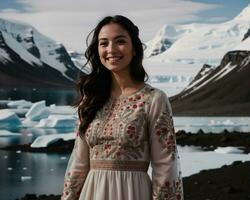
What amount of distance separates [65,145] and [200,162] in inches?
362

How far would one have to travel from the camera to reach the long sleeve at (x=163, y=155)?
8.80 ft

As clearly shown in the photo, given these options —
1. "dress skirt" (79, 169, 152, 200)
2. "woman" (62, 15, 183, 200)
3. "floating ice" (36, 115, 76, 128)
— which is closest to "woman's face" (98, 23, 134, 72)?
"woman" (62, 15, 183, 200)

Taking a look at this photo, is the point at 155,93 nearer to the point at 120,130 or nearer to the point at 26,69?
the point at 120,130

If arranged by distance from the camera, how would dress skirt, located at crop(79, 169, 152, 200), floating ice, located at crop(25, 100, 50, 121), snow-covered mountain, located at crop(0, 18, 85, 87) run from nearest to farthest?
dress skirt, located at crop(79, 169, 152, 200) < floating ice, located at crop(25, 100, 50, 121) < snow-covered mountain, located at crop(0, 18, 85, 87)

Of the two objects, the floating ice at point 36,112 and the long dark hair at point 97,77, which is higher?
the floating ice at point 36,112

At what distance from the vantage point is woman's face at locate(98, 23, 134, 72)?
287 cm

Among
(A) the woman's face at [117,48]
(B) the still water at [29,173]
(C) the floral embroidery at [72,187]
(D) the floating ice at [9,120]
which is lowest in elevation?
(B) the still water at [29,173]

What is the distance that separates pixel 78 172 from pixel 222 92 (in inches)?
2985

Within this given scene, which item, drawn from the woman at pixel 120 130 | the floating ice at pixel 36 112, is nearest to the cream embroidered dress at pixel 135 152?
the woman at pixel 120 130

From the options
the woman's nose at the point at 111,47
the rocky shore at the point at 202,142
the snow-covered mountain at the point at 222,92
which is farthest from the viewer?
the snow-covered mountain at the point at 222,92

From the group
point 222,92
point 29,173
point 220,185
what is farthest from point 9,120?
point 222,92

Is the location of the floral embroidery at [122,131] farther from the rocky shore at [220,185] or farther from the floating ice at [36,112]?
the floating ice at [36,112]

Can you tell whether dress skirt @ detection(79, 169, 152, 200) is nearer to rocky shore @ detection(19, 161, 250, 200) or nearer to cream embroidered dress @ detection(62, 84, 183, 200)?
cream embroidered dress @ detection(62, 84, 183, 200)

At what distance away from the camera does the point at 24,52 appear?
180m
